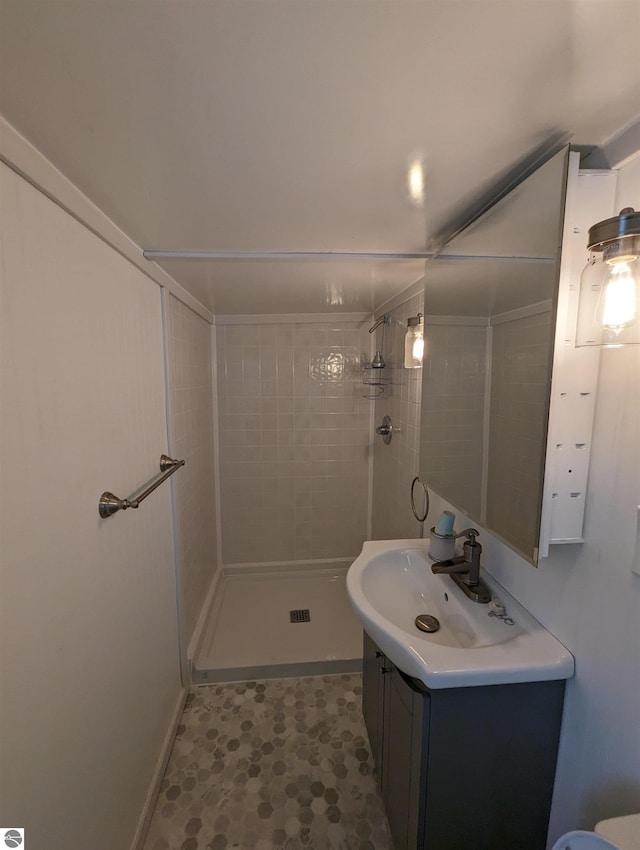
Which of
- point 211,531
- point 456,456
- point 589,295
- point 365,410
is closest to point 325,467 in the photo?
point 365,410

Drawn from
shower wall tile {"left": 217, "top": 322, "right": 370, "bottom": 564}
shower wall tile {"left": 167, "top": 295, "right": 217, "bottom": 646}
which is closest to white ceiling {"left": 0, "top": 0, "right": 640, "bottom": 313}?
shower wall tile {"left": 167, "top": 295, "right": 217, "bottom": 646}

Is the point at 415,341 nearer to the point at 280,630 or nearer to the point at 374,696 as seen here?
the point at 374,696

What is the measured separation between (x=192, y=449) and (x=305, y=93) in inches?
69.1

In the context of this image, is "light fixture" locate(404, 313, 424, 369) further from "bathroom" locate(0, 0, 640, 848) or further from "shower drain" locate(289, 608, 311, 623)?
"shower drain" locate(289, 608, 311, 623)

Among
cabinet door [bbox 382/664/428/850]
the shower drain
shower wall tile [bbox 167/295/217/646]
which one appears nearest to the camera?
cabinet door [bbox 382/664/428/850]

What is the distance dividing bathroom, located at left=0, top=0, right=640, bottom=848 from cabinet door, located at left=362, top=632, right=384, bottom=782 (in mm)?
502

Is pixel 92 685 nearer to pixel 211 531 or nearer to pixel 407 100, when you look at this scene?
pixel 407 100

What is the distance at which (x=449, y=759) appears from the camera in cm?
87

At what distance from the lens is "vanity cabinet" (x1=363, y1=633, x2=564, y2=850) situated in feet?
2.81

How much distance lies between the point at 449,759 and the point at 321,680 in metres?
1.13

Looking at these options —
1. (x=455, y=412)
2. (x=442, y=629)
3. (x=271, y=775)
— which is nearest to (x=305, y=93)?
(x=455, y=412)

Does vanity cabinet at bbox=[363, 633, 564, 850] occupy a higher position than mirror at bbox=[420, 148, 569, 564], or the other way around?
mirror at bbox=[420, 148, 569, 564]

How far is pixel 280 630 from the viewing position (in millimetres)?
2131

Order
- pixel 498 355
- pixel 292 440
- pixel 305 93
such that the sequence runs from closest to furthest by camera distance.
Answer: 1. pixel 305 93
2. pixel 498 355
3. pixel 292 440
